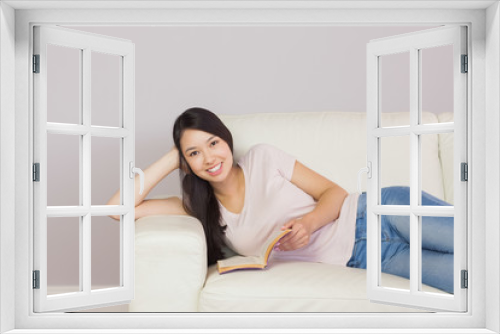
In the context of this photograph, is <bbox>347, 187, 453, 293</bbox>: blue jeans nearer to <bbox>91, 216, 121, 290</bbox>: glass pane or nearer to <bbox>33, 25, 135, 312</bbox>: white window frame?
<bbox>33, 25, 135, 312</bbox>: white window frame

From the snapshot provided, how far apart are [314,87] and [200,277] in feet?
6.75

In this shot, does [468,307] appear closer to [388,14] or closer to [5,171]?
[388,14]

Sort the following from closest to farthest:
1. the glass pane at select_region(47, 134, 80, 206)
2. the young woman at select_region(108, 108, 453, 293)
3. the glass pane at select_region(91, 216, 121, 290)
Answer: the young woman at select_region(108, 108, 453, 293) → the glass pane at select_region(47, 134, 80, 206) → the glass pane at select_region(91, 216, 121, 290)

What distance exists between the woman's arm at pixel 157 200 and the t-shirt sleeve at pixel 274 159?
22.8 inches

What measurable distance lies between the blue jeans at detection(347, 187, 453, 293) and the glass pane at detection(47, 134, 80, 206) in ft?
7.47

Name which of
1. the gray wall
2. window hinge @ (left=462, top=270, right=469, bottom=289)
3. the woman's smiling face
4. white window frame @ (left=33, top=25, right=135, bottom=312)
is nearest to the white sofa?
white window frame @ (left=33, top=25, right=135, bottom=312)

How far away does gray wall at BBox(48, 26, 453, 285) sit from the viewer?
4.62m

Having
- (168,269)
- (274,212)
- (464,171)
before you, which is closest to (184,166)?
(274,212)

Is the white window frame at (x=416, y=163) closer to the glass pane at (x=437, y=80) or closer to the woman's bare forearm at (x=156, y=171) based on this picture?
the woman's bare forearm at (x=156, y=171)

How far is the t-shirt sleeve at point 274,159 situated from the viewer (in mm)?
4129

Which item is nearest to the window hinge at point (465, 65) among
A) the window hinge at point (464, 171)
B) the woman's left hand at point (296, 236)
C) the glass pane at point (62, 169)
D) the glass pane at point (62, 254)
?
the window hinge at point (464, 171)

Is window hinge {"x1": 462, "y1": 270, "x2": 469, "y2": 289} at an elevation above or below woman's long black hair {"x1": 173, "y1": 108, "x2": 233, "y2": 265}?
below

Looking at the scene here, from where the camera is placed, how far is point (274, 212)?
4094 mm

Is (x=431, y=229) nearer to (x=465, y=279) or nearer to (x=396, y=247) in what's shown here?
(x=396, y=247)
